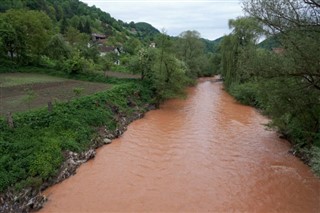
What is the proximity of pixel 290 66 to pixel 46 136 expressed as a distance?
36.0 feet

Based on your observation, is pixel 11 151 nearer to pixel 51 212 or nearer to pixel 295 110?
pixel 51 212

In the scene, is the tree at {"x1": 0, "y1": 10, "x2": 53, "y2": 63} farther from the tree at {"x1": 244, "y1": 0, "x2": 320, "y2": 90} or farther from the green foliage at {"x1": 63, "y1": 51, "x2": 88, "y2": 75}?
the tree at {"x1": 244, "y1": 0, "x2": 320, "y2": 90}

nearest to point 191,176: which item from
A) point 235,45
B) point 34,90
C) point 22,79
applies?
point 34,90

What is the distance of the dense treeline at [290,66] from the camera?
10305 millimetres

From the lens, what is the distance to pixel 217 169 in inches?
527

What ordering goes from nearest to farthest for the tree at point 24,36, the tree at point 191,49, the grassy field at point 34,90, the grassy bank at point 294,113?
A: the grassy bank at point 294,113 → the grassy field at point 34,90 → the tree at point 24,36 → the tree at point 191,49

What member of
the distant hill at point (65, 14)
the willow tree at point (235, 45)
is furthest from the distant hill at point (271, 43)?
the distant hill at point (65, 14)

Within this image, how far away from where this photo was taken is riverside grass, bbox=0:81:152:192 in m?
11.0

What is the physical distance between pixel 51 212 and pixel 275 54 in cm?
1062

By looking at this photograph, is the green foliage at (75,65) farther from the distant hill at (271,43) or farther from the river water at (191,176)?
the distant hill at (271,43)

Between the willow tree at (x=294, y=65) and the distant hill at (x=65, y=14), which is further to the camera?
the distant hill at (x=65, y=14)

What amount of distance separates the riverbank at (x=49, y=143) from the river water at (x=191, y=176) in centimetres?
63

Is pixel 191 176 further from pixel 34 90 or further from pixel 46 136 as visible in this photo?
pixel 34 90

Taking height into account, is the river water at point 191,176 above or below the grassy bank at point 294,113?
below
